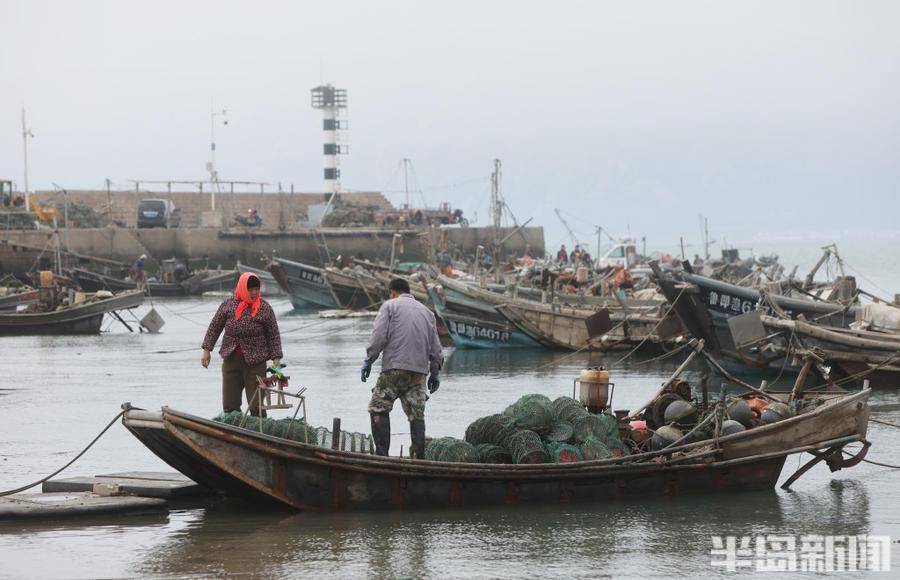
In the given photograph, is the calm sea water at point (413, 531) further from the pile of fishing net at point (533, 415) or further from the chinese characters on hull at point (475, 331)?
the chinese characters on hull at point (475, 331)

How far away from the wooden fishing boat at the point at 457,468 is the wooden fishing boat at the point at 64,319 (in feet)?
80.6

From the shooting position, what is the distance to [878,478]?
41.5 ft

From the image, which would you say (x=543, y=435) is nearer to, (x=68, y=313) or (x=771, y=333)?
(x=771, y=333)

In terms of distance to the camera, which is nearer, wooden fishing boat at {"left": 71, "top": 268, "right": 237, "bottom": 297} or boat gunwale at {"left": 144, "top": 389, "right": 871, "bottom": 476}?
boat gunwale at {"left": 144, "top": 389, "right": 871, "bottom": 476}

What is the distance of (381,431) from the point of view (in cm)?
1007

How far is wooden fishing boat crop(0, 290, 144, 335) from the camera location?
33.2 meters

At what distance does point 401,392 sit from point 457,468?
755mm

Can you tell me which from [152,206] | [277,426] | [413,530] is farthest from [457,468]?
[152,206]

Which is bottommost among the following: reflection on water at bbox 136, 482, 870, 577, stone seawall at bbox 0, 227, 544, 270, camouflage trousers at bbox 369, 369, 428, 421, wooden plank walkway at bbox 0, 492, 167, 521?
reflection on water at bbox 136, 482, 870, 577

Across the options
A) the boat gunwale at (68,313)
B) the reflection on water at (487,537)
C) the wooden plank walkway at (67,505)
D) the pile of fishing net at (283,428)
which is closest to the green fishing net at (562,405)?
the reflection on water at (487,537)

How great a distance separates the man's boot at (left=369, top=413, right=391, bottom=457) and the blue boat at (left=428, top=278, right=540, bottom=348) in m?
18.7

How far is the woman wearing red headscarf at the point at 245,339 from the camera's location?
10367 millimetres

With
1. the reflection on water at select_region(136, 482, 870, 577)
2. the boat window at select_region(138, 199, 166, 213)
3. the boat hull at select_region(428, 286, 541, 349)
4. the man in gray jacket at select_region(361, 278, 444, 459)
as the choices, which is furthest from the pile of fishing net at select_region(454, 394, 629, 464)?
the boat window at select_region(138, 199, 166, 213)

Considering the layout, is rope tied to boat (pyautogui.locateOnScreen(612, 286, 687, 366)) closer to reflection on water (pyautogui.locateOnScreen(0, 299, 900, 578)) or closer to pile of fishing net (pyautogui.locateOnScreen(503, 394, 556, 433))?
reflection on water (pyautogui.locateOnScreen(0, 299, 900, 578))
